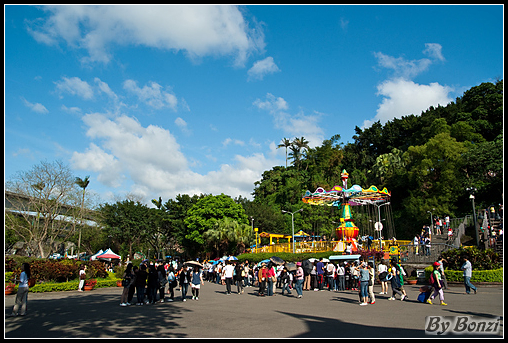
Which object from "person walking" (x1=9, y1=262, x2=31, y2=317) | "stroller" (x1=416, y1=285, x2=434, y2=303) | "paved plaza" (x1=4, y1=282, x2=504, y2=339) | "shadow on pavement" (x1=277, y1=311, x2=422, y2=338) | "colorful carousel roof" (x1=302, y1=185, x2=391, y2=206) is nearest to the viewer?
"shadow on pavement" (x1=277, y1=311, x2=422, y2=338)

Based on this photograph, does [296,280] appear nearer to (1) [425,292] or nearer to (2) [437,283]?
(1) [425,292]

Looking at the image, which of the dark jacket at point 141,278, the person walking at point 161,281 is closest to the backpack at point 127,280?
the dark jacket at point 141,278

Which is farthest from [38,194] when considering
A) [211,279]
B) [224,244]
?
[224,244]

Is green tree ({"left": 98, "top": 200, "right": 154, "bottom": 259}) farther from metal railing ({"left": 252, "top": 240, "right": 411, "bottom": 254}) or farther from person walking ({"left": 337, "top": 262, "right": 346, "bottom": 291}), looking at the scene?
person walking ({"left": 337, "top": 262, "right": 346, "bottom": 291})

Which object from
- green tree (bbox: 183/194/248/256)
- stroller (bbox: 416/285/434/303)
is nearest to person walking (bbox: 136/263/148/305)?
stroller (bbox: 416/285/434/303)

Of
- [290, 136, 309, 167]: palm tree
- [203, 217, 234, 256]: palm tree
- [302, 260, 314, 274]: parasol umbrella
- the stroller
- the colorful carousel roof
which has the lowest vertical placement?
the stroller

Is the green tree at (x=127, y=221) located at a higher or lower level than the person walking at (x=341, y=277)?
higher

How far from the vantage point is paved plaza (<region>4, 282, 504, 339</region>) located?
8672 mm

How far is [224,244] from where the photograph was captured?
4803 cm

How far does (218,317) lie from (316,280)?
11.9 metres

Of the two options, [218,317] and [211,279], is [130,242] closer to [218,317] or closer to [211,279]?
[211,279]

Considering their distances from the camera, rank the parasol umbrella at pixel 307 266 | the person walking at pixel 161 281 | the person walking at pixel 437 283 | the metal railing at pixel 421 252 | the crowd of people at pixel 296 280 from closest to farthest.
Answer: the person walking at pixel 437 283, the crowd of people at pixel 296 280, the person walking at pixel 161 281, the parasol umbrella at pixel 307 266, the metal railing at pixel 421 252

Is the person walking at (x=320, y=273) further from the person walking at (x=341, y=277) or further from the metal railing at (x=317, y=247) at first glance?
the metal railing at (x=317, y=247)

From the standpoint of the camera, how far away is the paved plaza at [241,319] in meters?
8.67
